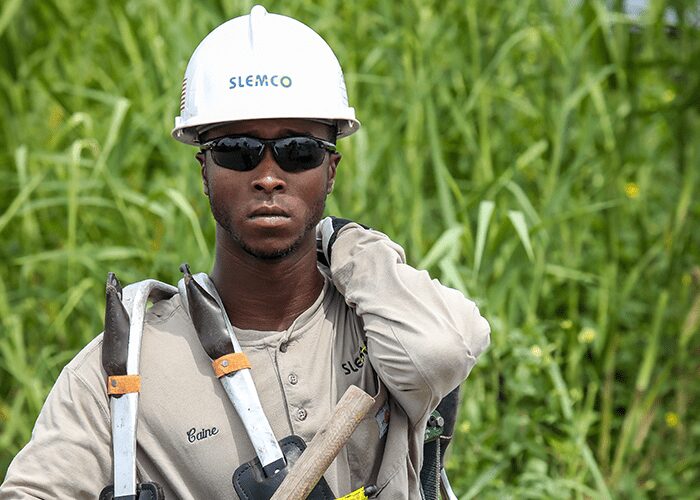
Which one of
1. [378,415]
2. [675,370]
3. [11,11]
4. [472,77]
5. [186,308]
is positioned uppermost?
[11,11]

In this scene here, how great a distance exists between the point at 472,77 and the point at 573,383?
3.96ft

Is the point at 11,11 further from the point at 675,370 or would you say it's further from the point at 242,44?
the point at 675,370

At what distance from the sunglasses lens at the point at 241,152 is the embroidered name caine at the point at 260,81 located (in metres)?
0.11

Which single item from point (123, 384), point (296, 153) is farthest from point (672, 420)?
point (123, 384)

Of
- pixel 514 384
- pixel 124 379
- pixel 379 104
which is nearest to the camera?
pixel 124 379

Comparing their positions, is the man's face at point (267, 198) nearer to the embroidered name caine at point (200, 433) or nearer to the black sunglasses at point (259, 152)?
the black sunglasses at point (259, 152)

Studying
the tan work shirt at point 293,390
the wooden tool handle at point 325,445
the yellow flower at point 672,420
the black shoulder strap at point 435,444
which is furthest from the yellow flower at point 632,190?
the wooden tool handle at point 325,445

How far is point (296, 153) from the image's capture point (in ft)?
8.13

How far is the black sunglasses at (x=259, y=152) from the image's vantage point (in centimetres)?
246

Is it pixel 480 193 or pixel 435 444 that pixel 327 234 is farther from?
pixel 480 193

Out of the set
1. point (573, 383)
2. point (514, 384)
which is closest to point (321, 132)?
point (514, 384)

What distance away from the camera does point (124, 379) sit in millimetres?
2354

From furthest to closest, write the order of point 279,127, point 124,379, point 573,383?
point 573,383 < point 279,127 < point 124,379

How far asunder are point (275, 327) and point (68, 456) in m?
0.49
